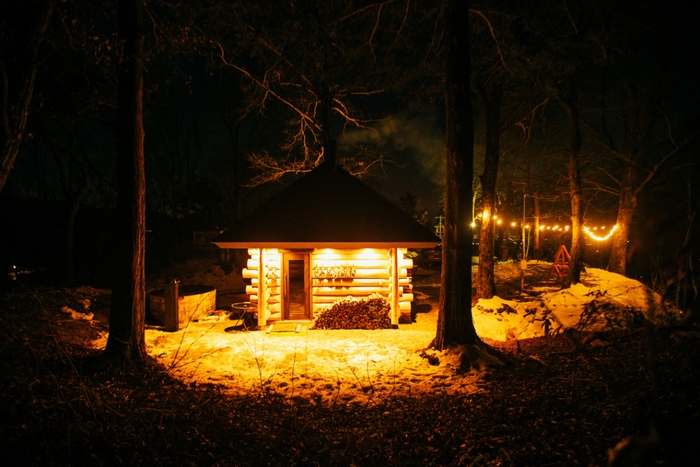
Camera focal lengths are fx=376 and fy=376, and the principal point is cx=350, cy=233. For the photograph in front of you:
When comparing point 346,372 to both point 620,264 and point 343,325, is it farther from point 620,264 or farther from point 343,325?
point 620,264

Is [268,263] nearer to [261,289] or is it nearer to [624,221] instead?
[261,289]

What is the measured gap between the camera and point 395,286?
38.7 ft

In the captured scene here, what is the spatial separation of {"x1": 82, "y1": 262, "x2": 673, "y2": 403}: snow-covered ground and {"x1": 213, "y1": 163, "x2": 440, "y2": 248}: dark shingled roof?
2625mm

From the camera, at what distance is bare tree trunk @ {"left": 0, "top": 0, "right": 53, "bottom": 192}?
566 centimetres

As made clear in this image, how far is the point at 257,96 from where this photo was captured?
51.5 feet

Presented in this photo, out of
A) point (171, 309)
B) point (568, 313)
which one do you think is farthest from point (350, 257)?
point (568, 313)

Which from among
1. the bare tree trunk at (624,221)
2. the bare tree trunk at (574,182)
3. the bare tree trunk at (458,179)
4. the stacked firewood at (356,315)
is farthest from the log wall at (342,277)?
the bare tree trunk at (624,221)

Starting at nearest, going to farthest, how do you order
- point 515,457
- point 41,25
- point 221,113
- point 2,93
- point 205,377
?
point 515,457, point 2,93, point 41,25, point 205,377, point 221,113

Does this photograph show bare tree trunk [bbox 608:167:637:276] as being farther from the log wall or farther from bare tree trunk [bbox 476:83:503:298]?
the log wall

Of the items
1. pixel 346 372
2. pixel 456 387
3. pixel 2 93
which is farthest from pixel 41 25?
pixel 456 387

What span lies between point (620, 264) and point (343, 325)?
1292cm

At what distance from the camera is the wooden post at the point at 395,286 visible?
11.7 metres

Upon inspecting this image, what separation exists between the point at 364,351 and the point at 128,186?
242 inches

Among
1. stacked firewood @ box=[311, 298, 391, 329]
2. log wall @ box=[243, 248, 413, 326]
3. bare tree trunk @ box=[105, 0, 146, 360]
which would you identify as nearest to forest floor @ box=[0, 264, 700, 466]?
bare tree trunk @ box=[105, 0, 146, 360]
